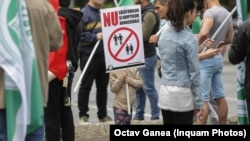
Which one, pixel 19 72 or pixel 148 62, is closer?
pixel 19 72

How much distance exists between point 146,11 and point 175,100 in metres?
3.80

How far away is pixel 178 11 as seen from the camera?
247 inches

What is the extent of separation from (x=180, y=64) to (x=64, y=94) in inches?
64.1

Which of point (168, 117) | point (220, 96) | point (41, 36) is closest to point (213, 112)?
point (220, 96)

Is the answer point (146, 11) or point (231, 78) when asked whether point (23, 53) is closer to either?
point (146, 11)

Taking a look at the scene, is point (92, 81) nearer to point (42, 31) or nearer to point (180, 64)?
point (180, 64)

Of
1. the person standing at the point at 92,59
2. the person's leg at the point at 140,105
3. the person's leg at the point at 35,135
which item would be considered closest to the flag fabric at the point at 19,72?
the person's leg at the point at 35,135

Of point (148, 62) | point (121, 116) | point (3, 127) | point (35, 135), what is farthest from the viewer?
point (148, 62)

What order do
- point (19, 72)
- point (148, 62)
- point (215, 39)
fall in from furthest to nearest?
point (148, 62) < point (215, 39) < point (19, 72)

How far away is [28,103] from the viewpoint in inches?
201

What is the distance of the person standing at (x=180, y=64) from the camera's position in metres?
6.28

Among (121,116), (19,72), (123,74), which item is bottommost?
(121,116)

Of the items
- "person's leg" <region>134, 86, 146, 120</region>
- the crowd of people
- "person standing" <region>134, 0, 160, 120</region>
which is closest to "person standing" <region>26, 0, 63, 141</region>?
the crowd of people

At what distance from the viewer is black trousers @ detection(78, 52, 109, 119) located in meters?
10.1
